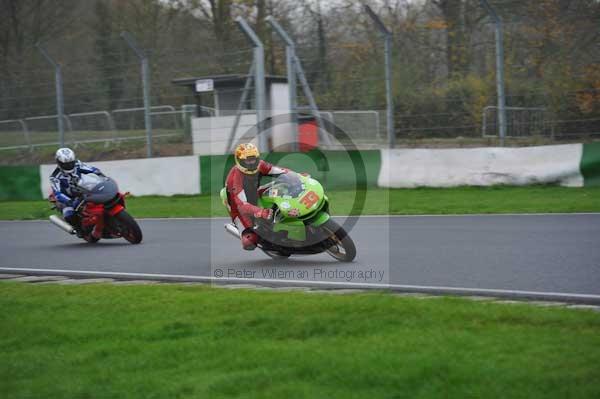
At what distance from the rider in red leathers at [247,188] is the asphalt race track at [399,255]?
484mm

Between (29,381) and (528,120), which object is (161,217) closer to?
(528,120)

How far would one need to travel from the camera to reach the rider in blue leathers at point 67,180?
11453 mm

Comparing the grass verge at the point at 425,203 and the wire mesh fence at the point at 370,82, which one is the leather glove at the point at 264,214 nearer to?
the grass verge at the point at 425,203

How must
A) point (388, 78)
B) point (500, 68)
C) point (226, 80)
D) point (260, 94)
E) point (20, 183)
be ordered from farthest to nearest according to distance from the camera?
point (226, 80) → point (20, 183) → point (260, 94) → point (388, 78) → point (500, 68)

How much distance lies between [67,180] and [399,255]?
17.0ft

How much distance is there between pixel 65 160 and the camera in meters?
11.4

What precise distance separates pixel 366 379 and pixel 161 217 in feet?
33.9

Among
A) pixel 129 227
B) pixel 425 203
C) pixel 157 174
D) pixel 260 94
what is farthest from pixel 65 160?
pixel 260 94

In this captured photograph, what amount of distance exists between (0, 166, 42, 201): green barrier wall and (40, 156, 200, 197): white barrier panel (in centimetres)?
195

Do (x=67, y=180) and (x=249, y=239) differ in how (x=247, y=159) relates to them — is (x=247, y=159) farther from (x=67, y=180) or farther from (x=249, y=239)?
(x=67, y=180)

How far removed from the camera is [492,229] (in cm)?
1076

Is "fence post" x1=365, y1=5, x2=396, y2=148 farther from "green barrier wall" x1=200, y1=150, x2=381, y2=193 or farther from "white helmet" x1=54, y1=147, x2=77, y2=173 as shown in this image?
"white helmet" x1=54, y1=147, x2=77, y2=173

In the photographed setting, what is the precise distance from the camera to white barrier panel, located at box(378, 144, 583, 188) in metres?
14.8

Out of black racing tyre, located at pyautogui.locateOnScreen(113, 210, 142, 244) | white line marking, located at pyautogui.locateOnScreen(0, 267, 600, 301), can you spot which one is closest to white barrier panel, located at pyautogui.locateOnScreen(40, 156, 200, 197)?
black racing tyre, located at pyautogui.locateOnScreen(113, 210, 142, 244)
